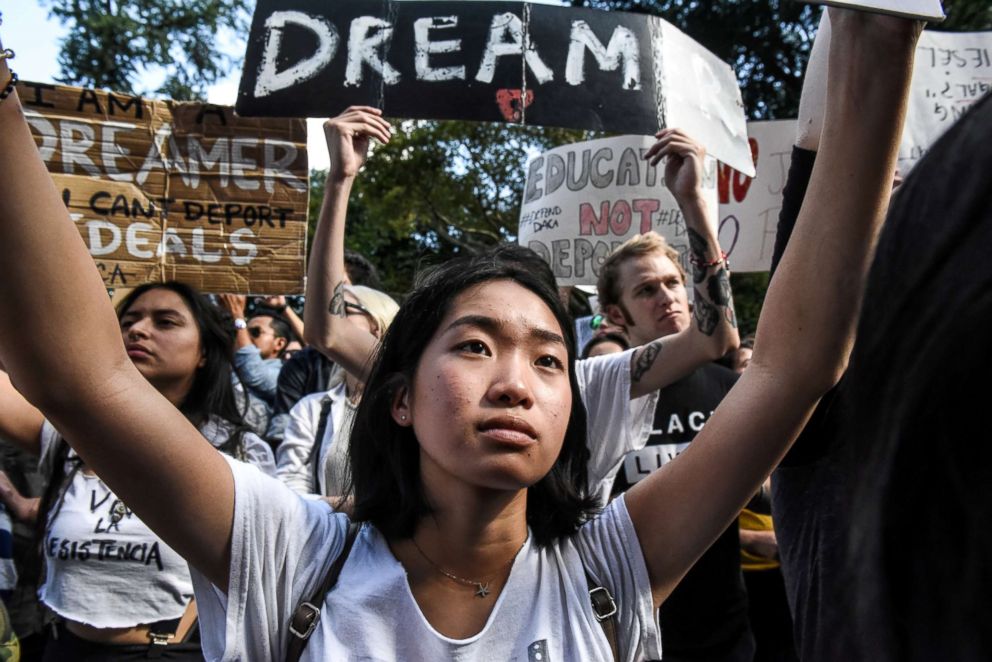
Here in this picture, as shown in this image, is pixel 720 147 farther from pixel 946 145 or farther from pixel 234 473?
pixel 946 145

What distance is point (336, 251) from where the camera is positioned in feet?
9.78

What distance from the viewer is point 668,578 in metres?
1.58

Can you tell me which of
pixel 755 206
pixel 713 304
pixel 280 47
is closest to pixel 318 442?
pixel 280 47

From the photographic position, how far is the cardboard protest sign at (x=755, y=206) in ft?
18.1

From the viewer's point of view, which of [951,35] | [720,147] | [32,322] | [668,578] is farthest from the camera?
[951,35]

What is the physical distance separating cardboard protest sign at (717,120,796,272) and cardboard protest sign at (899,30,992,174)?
72cm

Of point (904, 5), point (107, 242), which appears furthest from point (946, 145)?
point (107, 242)

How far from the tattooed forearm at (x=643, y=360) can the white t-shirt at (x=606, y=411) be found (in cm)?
2

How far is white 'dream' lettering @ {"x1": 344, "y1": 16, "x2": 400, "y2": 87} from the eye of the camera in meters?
3.42

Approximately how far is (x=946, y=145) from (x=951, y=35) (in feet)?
16.8

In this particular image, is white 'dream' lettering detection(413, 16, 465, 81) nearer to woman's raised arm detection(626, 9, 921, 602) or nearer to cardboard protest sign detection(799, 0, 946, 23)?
woman's raised arm detection(626, 9, 921, 602)

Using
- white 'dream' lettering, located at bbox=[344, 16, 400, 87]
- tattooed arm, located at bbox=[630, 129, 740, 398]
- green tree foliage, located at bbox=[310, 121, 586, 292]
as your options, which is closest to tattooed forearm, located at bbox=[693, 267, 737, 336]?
tattooed arm, located at bbox=[630, 129, 740, 398]

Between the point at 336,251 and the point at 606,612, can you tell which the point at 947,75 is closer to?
the point at 336,251

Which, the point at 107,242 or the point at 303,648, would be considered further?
the point at 107,242
